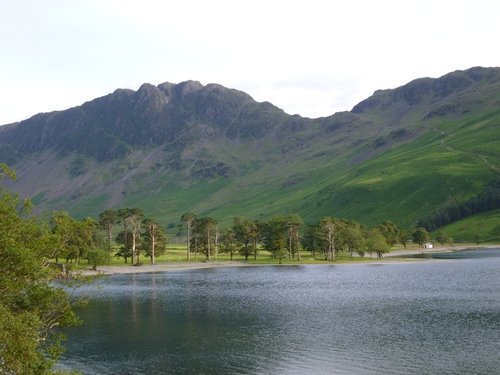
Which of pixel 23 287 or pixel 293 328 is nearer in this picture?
pixel 23 287

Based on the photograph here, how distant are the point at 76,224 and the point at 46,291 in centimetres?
519

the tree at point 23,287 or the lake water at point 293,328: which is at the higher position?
the tree at point 23,287

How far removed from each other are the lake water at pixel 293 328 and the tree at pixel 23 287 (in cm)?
2449

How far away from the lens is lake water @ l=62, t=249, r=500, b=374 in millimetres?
60156

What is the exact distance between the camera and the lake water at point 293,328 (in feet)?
197

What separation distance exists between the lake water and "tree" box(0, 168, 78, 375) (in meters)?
24.5

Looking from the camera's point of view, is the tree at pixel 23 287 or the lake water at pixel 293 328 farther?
the lake water at pixel 293 328

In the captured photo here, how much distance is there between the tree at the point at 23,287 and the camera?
28.8 m

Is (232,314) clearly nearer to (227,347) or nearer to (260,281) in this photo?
(227,347)

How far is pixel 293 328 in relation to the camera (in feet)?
263

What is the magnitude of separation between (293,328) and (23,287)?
52.5 metres

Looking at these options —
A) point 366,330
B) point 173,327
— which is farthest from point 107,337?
point 366,330

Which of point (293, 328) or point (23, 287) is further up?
point (23, 287)

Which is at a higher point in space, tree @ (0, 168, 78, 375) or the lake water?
tree @ (0, 168, 78, 375)
